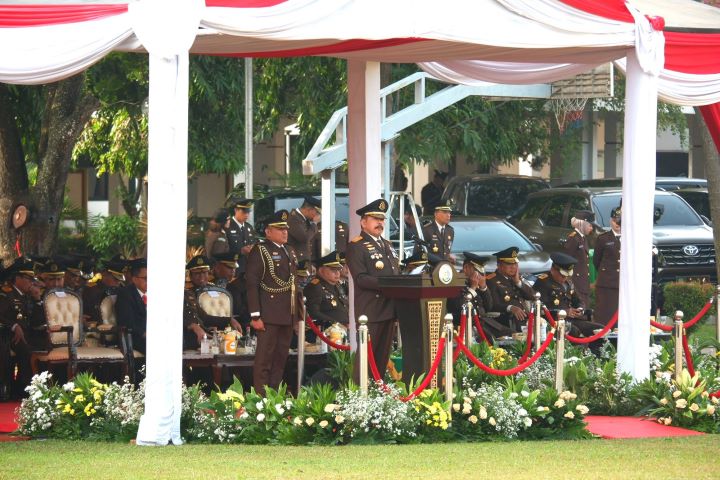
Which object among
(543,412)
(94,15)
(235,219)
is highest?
(94,15)

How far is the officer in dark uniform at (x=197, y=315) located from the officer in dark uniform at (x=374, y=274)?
2535 millimetres

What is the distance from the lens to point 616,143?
42.7 meters

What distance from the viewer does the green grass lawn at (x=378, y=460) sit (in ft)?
33.6

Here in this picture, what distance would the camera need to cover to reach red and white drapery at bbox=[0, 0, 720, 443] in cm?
1197

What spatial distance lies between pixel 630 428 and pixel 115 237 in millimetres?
20304

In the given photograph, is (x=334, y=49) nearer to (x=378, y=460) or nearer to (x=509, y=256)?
(x=509, y=256)

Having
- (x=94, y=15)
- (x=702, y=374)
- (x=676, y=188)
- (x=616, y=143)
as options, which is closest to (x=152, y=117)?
(x=94, y=15)

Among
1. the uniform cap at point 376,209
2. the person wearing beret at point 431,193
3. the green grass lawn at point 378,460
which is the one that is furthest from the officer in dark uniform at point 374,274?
the person wearing beret at point 431,193

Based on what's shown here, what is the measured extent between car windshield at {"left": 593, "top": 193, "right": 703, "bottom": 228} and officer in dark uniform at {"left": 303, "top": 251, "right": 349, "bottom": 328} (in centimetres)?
Result: 905

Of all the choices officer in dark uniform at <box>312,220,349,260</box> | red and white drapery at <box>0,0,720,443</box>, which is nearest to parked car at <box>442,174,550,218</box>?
officer in dark uniform at <box>312,220,349,260</box>

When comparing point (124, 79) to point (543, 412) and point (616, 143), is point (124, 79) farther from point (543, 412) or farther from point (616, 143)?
point (616, 143)

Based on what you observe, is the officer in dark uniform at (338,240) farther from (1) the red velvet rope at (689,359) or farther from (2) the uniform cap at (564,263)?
(1) the red velvet rope at (689,359)

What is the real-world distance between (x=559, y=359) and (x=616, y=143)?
1182 inches

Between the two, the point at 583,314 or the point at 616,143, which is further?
the point at 616,143
